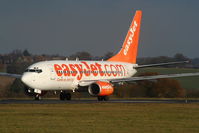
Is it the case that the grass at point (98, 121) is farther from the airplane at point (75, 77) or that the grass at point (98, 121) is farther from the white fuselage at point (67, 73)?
the airplane at point (75, 77)

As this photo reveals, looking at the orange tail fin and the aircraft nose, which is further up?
the orange tail fin

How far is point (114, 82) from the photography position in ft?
191

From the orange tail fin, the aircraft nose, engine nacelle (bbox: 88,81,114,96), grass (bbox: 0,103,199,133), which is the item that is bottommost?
grass (bbox: 0,103,199,133)

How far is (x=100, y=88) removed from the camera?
54.8m

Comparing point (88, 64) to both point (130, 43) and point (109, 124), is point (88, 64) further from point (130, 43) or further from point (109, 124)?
point (109, 124)

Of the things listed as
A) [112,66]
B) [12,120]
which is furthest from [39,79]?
[12,120]

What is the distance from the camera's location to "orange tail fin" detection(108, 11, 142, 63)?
220ft

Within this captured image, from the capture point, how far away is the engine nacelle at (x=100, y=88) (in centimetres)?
5488

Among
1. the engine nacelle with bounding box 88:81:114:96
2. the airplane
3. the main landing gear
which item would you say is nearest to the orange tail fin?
the airplane

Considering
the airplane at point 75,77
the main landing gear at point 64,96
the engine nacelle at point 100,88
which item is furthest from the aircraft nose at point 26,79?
the main landing gear at point 64,96

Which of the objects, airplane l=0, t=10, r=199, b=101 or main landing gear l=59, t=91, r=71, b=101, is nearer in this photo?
airplane l=0, t=10, r=199, b=101

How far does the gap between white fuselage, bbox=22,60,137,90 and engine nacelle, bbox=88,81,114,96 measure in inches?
57.2

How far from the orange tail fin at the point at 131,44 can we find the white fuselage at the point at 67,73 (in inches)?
124

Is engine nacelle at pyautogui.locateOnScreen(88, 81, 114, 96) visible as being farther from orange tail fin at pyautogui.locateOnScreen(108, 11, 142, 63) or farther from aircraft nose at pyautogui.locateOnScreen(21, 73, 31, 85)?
orange tail fin at pyautogui.locateOnScreen(108, 11, 142, 63)
